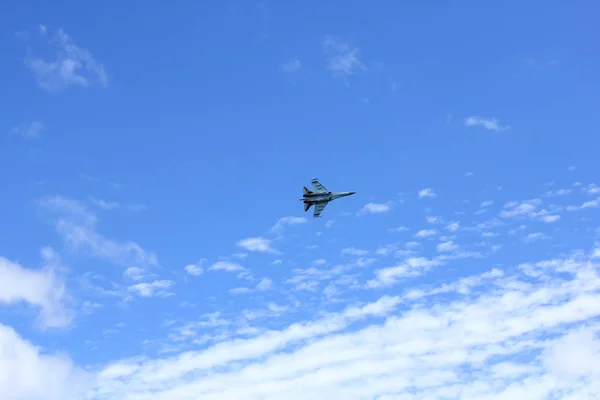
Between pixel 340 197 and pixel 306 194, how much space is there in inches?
477

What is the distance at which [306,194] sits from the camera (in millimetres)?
170375

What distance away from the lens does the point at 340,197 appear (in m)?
170
